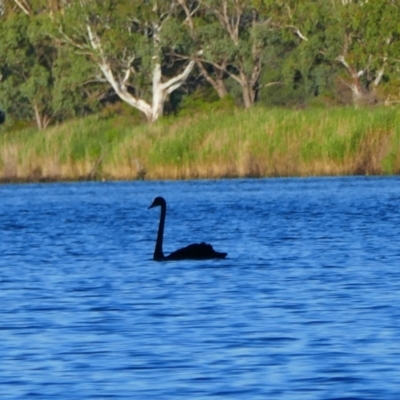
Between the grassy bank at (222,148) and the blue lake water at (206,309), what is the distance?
35.7 ft

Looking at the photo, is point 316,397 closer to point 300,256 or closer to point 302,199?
point 300,256

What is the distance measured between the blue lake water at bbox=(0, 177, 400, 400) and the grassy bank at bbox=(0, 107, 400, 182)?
10.9 m

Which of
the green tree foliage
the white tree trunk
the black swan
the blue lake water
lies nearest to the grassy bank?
the blue lake water

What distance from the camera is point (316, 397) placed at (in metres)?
10.4

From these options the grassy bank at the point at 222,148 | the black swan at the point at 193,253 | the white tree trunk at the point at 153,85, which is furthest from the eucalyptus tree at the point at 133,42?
the black swan at the point at 193,253

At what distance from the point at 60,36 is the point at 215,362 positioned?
171 feet

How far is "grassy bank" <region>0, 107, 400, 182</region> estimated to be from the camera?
137 feet

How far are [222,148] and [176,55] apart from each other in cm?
2012

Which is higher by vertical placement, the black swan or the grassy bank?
the grassy bank

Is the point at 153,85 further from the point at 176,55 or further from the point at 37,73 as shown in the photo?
the point at 37,73

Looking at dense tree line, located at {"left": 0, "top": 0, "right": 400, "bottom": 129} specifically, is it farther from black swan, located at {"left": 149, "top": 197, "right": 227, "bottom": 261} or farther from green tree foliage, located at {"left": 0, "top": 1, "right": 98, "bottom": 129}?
black swan, located at {"left": 149, "top": 197, "right": 227, "bottom": 261}

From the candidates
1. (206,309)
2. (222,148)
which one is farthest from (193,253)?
(222,148)

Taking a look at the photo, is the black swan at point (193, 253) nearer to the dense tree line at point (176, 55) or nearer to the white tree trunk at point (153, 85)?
the dense tree line at point (176, 55)

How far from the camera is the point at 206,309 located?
50.1 feet
